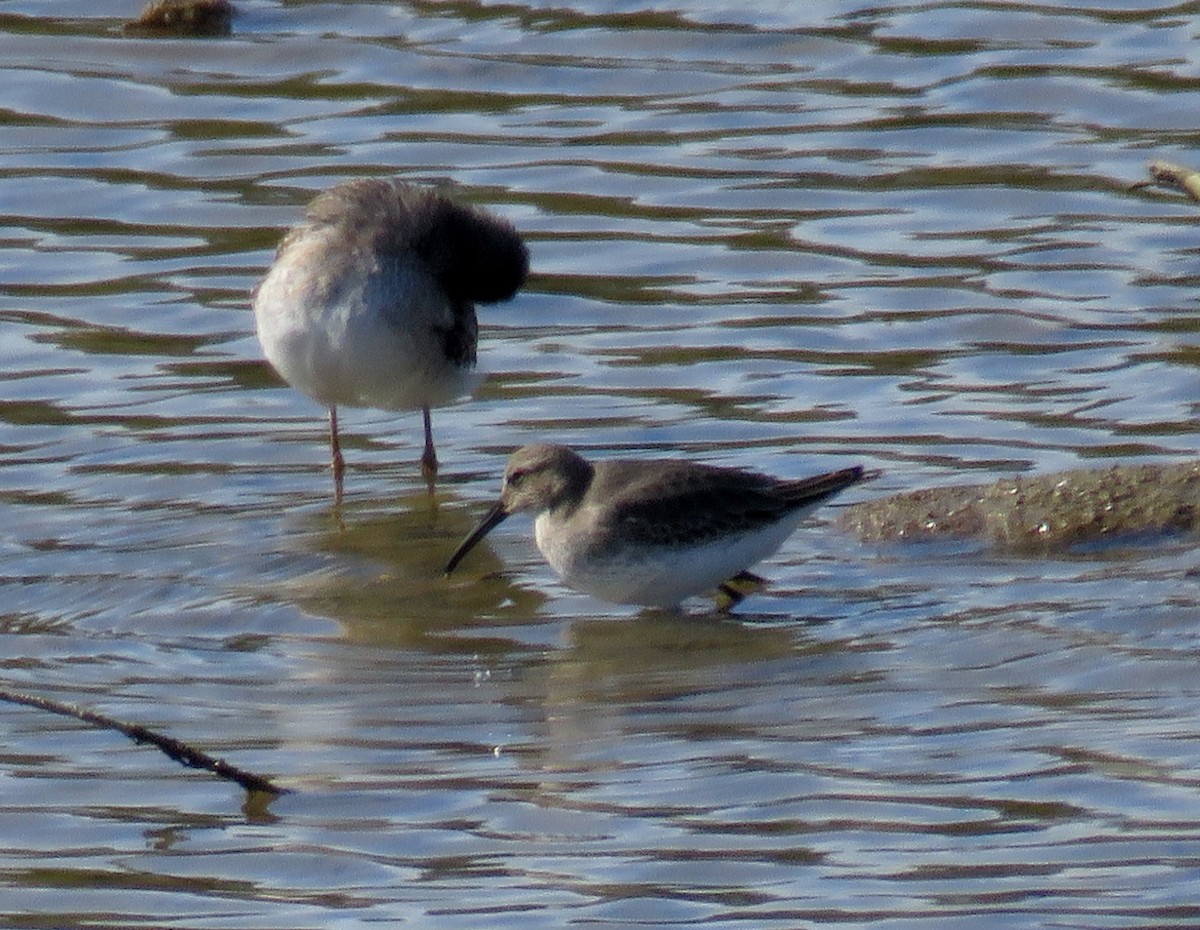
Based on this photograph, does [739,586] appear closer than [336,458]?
Yes

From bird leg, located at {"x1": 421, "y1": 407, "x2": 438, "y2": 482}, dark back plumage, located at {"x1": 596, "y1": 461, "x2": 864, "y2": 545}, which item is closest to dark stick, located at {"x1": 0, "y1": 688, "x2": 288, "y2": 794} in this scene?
dark back plumage, located at {"x1": 596, "y1": 461, "x2": 864, "y2": 545}

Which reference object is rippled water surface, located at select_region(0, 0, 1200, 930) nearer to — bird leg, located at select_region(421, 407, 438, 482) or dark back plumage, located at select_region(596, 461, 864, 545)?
bird leg, located at select_region(421, 407, 438, 482)

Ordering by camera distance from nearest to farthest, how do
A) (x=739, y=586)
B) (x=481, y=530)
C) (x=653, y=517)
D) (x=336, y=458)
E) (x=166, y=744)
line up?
(x=166, y=744) < (x=653, y=517) < (x=739, y=586) < (x=481, y=530) < (x=336, y=458)

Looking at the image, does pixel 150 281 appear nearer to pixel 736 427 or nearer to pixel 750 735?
pixel 736 427

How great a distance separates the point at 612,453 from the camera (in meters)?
10.9

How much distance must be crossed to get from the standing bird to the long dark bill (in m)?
1.09

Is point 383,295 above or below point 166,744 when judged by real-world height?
above

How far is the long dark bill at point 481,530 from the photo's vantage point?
9.59 meters

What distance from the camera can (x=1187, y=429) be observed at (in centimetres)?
1074

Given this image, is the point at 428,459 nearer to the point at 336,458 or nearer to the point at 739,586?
the point at 336,458

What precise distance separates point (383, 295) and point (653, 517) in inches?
82.1

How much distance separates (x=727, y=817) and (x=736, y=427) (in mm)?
4467

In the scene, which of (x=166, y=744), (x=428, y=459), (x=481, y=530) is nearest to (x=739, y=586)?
(x=481, y=530)

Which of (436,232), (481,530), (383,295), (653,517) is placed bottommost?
(481,530)
